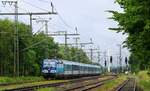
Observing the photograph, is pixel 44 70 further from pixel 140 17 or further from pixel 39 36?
pixel 140 17

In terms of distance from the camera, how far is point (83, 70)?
10406 centimetres

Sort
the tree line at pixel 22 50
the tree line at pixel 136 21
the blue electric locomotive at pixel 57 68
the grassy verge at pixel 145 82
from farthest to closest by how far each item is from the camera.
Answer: the tree line at pixel 22 50 → the blue electric locomotive at pixel 57 68 → the grassy verge at pixel 145 82 → the tree line at pixel 136 21

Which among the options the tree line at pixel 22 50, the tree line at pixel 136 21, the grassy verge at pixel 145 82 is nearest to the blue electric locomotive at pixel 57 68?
the tree line at pixel 22 50

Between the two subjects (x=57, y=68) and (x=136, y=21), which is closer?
(x=136, y=21)

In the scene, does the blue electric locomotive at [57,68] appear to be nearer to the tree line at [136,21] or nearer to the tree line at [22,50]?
the tree line at [22,50]

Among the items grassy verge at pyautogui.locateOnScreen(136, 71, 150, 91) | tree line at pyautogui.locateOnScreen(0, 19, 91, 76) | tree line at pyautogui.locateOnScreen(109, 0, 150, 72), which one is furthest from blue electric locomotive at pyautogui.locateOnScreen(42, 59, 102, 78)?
tree line at pyautogui.locateOnScreen(109, 0, 150, 72)

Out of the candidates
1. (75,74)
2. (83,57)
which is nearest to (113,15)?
(75,74)

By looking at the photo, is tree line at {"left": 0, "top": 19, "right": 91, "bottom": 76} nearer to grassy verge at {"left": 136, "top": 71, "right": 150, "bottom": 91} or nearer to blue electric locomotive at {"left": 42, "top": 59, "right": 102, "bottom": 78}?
blue electric locomotive at {"left": 42, "top": 59, "right": 102, "bottom": 78}

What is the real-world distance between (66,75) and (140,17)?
2325 inches

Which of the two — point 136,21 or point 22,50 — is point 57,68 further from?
point 136,21

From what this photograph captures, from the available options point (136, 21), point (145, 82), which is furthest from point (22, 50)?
point (136, 21)

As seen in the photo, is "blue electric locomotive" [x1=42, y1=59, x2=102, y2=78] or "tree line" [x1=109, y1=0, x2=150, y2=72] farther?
"blue electric locomotive" [x1=42, y1=59, x2=102, y2=78]

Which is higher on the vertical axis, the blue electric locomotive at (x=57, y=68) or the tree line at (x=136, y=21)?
the tree line at (x=136, y=21)

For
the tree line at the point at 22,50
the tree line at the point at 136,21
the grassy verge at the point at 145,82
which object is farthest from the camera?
the tree line at the point at 22,50
